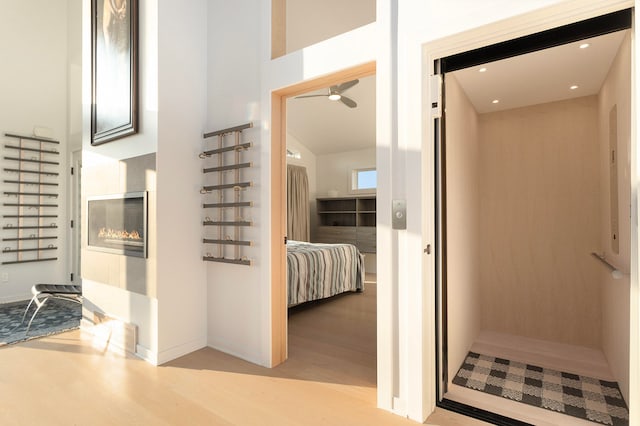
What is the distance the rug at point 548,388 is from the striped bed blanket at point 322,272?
75.5 inches

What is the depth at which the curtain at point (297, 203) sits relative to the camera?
23.7 ft

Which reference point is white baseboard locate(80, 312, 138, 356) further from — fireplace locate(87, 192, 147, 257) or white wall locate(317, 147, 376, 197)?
white wall locate(317, 147, 376, 197)

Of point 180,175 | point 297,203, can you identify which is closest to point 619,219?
point 180,175

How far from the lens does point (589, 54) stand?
225 centimetres

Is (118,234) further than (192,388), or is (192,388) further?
(118,234)

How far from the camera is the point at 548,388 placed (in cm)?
224

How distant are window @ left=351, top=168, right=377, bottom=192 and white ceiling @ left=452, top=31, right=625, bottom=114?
4.00 meters

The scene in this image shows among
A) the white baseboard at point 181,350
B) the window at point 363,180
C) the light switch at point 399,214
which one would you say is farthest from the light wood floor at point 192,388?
the window at point 363,180

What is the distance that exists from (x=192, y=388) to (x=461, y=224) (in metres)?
2.20

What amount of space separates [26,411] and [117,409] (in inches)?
19.7

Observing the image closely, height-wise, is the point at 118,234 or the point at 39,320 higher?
the point at 118,234

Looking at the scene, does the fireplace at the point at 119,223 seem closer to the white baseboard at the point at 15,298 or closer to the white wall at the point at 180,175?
the white wall at the point at 180,175

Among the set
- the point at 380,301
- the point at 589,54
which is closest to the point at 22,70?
the point at 380,301

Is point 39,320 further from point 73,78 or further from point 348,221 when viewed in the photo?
point 348,221
